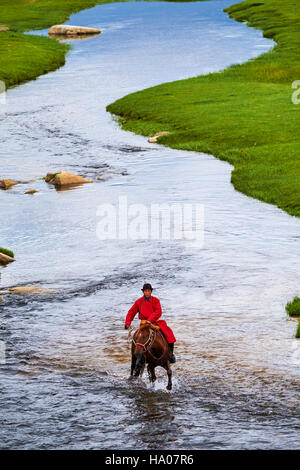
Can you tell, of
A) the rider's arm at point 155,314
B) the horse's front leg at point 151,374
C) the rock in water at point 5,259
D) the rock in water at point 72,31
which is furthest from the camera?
the rock in water at point 72,31

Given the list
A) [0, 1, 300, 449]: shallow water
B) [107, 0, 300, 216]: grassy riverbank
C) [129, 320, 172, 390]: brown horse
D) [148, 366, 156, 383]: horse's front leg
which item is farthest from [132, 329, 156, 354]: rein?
[107, 0, 300, 216]: grassy riverbank

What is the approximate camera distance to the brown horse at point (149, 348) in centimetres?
1975

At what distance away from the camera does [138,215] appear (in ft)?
130

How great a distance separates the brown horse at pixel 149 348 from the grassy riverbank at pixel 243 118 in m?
20.1

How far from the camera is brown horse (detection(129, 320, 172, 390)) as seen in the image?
1975 centimetres

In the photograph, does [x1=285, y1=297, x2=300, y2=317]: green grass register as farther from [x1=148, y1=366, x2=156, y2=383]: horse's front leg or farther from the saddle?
the saddle

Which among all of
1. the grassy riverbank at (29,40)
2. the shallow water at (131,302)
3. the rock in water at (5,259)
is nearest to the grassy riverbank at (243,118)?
the shallow water at (131,302)

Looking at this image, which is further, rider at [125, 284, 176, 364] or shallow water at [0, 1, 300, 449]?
rider at [125, 284, 176, 364]

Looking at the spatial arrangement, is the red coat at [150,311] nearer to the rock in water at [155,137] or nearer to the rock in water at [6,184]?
the rock in water at [6,184]

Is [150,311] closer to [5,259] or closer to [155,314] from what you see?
[155,314]

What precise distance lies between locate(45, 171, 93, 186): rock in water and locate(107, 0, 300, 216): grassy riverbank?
9.65m

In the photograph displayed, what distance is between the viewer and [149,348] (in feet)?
65.3
